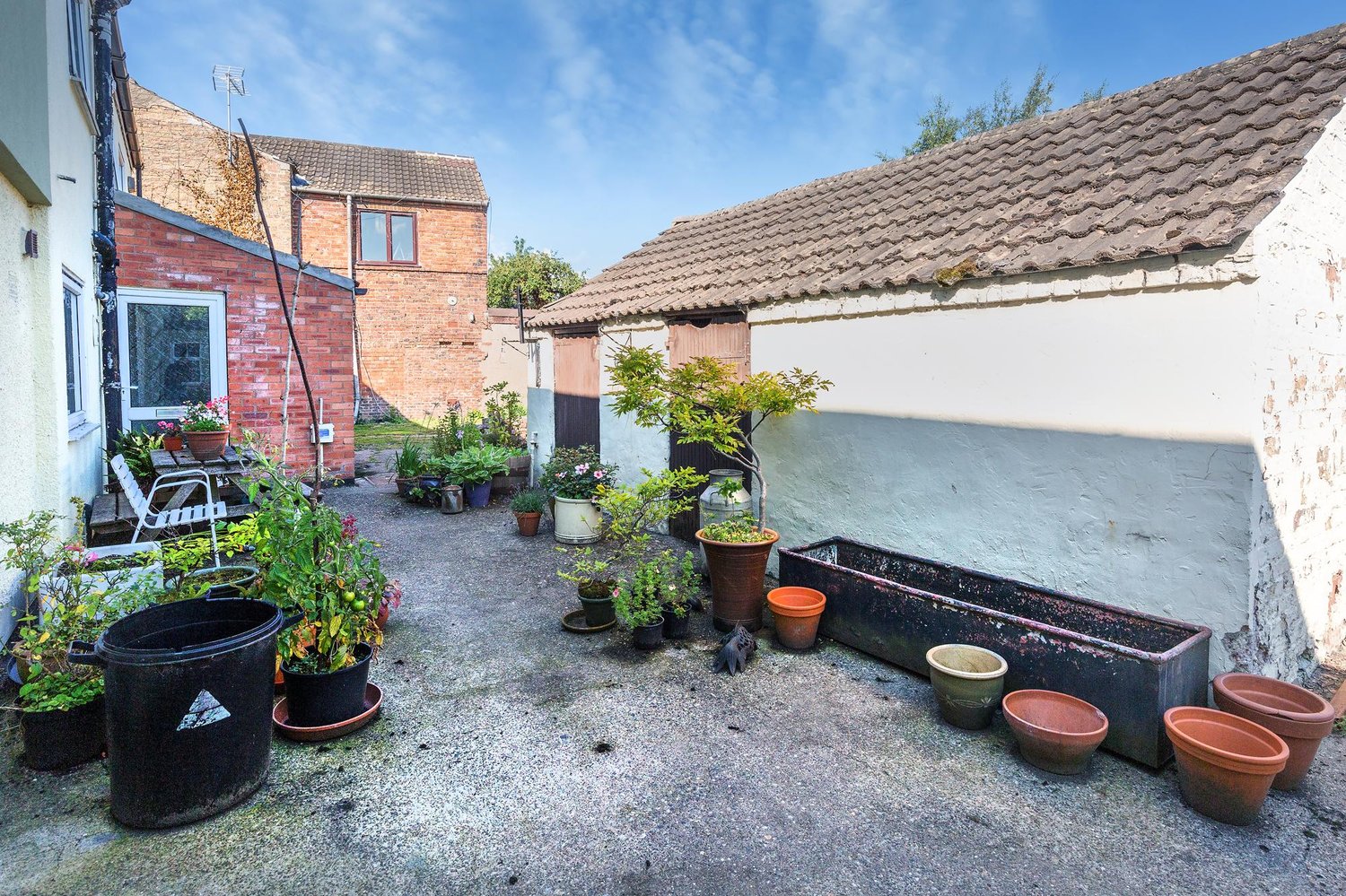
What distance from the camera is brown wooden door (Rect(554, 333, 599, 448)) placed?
30.8 feet

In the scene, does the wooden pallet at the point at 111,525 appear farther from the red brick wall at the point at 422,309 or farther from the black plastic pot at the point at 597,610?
the red brick wall at the point at 422,309

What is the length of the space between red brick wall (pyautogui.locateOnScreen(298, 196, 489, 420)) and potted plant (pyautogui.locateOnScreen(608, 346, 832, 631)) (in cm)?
1510

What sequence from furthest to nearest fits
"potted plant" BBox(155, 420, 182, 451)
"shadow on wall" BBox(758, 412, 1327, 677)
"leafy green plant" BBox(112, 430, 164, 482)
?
"potted plant" BBox(155, 420, 182, 451)
"leafy green plant" BBox(112, 430, 164, 482)
"shadow on wall" BBox(758, 412, 1327, 677)

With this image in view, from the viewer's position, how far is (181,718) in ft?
8.90

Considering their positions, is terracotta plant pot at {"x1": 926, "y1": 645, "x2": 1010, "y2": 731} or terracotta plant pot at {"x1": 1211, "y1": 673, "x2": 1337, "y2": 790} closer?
→ terracotta plant pot at {"x1": 1211, "y1": 673, "x2": 1337, "y2": 790}

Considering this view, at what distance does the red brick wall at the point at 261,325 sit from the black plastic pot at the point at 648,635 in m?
7.09

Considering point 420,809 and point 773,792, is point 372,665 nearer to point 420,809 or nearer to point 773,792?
point 420,809

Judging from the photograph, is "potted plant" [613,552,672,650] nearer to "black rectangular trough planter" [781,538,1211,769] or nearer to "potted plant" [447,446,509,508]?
"black rectangular trough planter" [781,538,1211,769]

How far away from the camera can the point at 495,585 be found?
6.33m

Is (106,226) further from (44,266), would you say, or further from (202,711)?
(202,711)

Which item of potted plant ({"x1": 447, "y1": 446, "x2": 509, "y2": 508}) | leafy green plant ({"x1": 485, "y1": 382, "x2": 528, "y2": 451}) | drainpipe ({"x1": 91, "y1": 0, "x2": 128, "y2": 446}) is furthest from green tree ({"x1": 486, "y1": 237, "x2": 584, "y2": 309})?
drainpipe ({"x1": 91, "y1": 0, "x2": 128, "y2": 446})

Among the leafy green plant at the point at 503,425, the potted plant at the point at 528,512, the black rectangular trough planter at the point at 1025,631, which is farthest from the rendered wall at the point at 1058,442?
the leafy green plant at the point at 503,425

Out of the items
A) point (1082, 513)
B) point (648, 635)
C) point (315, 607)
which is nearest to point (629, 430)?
point (648, 635)

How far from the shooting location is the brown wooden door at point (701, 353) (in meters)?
6.94
